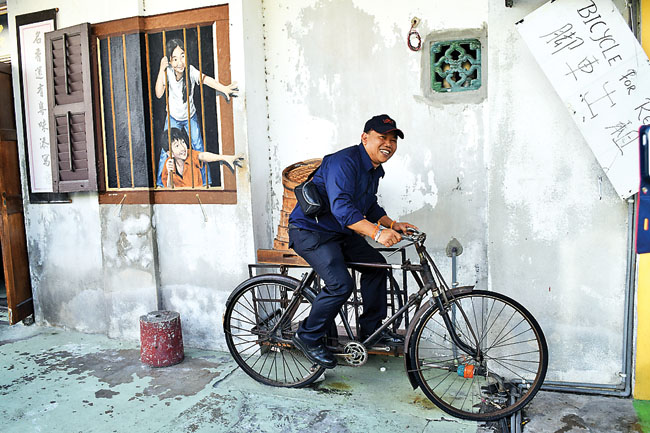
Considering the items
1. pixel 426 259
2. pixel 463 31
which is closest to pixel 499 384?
pixel 426 259

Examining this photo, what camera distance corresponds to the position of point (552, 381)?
402 centimetres

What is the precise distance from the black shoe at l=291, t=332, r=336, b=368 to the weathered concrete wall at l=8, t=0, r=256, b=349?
4.27 feet

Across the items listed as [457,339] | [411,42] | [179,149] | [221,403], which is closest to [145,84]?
[179,149]

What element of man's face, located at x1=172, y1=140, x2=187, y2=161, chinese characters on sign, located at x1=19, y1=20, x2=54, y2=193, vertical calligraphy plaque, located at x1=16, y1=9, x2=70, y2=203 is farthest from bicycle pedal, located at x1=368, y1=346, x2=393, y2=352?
chinese characters on sign, located at x1=19, y1=20, x2=54, y2=193

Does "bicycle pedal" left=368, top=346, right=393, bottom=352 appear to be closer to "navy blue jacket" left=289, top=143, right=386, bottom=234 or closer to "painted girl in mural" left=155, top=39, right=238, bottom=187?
"navy blue jacket" left=289, top=143, right=386, bottom=234

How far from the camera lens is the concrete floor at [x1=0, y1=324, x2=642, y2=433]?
11.9ft

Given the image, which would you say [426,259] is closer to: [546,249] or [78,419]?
[546,249]

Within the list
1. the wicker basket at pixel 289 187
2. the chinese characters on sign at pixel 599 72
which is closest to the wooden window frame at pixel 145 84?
the wicker basket at pixel 289 187

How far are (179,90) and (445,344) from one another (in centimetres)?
365

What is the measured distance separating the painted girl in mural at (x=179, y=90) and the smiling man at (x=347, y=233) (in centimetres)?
175

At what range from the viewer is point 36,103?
5828mm

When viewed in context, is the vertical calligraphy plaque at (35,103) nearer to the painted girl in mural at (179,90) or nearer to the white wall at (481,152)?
the painted girl in mural at (179,90)

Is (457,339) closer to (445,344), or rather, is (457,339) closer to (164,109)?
(445,344)

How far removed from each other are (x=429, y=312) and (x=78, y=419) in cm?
282
